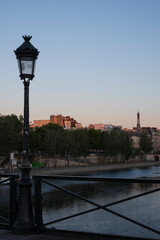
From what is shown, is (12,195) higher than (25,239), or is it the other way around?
(12,195)

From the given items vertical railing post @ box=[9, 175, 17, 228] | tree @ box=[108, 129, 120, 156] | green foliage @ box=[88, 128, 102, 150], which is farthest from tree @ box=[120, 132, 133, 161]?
vertical railing post @ box=[9, 175, 17, 228]

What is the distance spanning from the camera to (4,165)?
72750mm

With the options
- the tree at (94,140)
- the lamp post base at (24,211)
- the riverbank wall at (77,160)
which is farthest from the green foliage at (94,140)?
the lamp post base at (24,211)

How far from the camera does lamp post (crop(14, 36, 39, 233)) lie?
6.85 m

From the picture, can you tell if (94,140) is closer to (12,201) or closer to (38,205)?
(12,201)

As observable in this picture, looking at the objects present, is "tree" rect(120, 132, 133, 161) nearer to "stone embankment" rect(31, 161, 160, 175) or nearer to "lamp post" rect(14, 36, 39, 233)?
"stone embankment" rect(31, 161, 160, 175)

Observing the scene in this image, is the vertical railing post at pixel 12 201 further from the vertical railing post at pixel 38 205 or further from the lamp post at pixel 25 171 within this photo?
the vertical railing post at pixel 38 205

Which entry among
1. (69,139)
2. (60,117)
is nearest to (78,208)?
(69,139)

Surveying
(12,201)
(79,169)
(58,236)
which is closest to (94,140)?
(79,169)

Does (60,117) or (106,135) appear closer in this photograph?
(106,135)

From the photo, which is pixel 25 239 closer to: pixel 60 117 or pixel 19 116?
pixel 19 116

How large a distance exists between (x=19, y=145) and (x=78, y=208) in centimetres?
4381

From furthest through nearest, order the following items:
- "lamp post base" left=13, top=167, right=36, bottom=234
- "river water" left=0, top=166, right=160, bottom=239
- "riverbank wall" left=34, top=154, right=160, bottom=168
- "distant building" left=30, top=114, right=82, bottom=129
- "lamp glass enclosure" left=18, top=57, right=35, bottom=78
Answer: "distant building" left=30, top=114, right=82, bottom=129, "riverbank wall" left=34, top=154, right=160, bottom=168, "river water" left=0, top=166, right=160, bottom=239, "lamp glass enclosure" left=18, top=57, right=35, bottom=78, "lamp post base" left=13, top=167, right=36, bottom=234

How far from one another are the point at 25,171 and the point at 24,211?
851mm
